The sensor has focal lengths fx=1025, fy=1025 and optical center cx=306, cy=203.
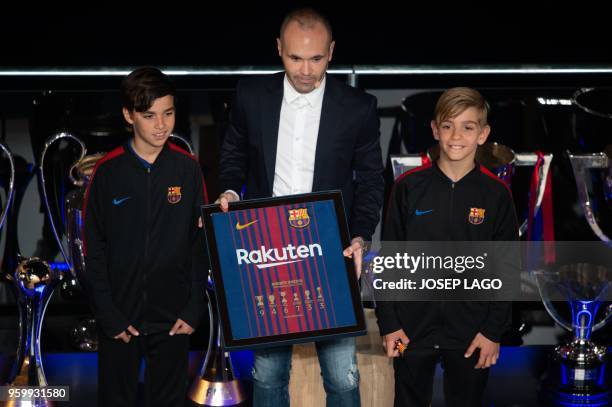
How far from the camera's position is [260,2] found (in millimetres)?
4586

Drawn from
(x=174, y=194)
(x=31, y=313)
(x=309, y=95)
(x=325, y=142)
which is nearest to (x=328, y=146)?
(x=325, y=142)

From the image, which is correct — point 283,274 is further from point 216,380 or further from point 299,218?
point 216,380

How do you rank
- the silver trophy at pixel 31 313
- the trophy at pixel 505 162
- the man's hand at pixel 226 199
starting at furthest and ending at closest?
the trophy at pixel 505 162
the silver trophy at pixel 31 313
the man's hand at pixel 226 199

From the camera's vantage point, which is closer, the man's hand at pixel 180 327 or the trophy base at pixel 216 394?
the man's hand at pixel 180 327

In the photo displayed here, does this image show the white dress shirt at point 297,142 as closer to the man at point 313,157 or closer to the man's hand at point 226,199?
the man at point 313,157

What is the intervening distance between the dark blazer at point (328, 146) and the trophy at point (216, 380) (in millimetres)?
836

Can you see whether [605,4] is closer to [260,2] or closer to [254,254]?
[260,2]

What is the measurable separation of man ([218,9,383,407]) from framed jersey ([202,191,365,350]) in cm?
6

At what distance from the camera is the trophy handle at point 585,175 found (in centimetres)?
382

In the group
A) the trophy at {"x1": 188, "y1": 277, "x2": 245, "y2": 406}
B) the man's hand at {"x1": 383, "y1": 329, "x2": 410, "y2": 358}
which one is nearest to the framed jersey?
the man's hand at {"x1": 383, "y1": 329, "x2": 410, "y2": 358}

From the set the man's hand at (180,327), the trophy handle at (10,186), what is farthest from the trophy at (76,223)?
the man's hand at (180,327)

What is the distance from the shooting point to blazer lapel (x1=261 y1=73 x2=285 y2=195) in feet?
9.38

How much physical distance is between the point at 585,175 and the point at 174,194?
1.70 m

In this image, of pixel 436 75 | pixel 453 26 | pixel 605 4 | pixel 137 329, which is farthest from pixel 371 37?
pixel 137 329
